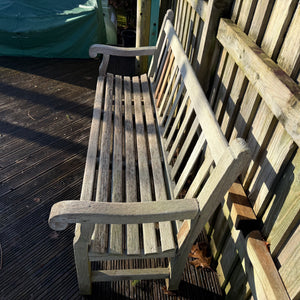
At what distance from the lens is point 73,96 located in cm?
380

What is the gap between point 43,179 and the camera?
2508 millimetres

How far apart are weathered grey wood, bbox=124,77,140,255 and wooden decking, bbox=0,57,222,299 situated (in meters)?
0.53

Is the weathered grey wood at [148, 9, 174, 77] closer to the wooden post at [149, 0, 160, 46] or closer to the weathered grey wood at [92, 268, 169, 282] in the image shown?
the wooden post at [149, 0, 160, 46]

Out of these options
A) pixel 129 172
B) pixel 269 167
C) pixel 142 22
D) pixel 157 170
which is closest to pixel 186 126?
pixel 157 170

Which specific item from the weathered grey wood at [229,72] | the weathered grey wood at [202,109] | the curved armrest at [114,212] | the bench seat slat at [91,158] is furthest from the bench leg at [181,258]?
the weathered grey wood at [229,72]

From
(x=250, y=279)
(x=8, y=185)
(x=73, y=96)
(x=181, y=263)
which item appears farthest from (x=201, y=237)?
(x=73, y=96)

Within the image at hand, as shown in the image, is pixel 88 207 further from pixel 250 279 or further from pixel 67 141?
pixel 67 141

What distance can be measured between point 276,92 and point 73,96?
3.16 metres

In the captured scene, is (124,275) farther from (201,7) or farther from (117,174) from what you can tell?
(201,7)

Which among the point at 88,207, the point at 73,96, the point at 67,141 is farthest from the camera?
the point at 73,96

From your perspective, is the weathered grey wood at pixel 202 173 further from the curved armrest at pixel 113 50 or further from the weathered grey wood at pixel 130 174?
the curved armrest at pixel 113 50

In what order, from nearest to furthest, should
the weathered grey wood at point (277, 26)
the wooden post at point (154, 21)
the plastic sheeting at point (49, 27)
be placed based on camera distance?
the weathered grey wood at point (277, 26) → the wooden post at point (154, 21) → the plastic sheeting at point (49, 27)

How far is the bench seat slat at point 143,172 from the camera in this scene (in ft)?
4.82

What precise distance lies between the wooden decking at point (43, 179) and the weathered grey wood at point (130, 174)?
1.74 feet
